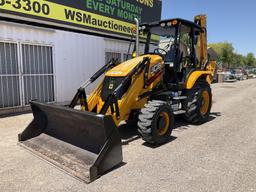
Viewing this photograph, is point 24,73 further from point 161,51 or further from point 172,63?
point 172,63

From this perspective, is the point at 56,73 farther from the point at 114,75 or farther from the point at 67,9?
the point at 114,75

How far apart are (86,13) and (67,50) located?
7.46ft

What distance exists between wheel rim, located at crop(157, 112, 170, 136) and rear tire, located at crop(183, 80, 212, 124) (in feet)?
4.64

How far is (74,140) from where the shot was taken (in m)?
4.09

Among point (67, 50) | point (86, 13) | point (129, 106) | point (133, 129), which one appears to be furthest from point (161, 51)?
point (86, 13)

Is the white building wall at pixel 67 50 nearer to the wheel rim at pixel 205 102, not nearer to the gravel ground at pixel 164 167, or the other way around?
the gravel ground at pixel 164 167

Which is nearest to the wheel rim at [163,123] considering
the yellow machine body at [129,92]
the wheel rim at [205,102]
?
the yellow machine body at [129,92]

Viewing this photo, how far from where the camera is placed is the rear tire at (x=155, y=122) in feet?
14.2

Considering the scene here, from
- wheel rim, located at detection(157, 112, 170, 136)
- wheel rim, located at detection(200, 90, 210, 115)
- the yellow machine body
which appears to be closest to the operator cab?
the yellow machine body

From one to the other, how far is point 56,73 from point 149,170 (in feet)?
21.3

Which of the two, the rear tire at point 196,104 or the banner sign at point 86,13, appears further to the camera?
the banner sign at point 86,13

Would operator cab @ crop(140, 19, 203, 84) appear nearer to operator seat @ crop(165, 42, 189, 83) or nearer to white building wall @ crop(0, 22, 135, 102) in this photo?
operator seat @ crop(165, 42, 189, 83)

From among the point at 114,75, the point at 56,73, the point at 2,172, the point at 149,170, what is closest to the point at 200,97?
the point at 114,75

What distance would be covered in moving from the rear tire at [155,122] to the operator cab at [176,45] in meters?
1.45
